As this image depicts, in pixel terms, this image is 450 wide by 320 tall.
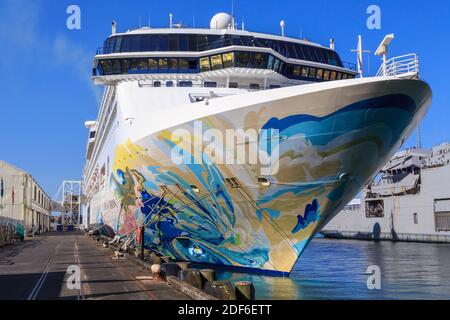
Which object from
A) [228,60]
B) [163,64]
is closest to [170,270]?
[228,60]

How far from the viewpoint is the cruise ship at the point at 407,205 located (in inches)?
2009

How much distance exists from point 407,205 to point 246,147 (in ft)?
153

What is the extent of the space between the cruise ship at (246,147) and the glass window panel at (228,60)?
0.18 ft

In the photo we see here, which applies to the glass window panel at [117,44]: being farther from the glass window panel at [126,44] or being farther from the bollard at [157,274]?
the bollard at [157,274]

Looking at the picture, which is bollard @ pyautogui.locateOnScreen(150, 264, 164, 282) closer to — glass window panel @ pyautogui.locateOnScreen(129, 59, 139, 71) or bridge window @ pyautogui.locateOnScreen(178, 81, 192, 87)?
bridge window @ pyautogui.locateOnScreen(178, 81, 192, 87)

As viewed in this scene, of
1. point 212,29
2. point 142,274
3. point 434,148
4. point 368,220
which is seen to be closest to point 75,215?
point 368,220

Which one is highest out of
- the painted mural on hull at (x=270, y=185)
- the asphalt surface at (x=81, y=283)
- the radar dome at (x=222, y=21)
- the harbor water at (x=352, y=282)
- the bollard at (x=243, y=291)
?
the radar dome at (x=222, y=21)

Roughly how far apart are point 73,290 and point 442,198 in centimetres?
4668

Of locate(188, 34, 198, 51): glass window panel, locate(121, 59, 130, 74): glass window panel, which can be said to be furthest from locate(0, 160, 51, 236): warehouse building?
locate(188, 34, 198, 51): glass window panel

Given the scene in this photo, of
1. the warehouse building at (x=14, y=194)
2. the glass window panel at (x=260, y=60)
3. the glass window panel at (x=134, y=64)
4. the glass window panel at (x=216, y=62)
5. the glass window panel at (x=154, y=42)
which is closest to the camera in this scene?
the glass window panel at (x=260, y=60)

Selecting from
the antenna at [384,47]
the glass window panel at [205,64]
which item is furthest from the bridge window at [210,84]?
the antenna at [384,47]
